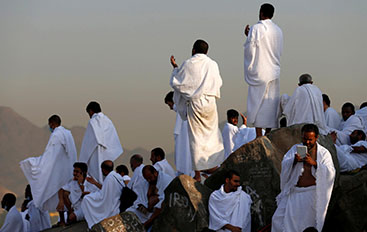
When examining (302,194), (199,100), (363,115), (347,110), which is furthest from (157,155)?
(363,115)

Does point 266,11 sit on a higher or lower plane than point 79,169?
higher

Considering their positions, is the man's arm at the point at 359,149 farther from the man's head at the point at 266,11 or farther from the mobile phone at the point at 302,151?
the mobile phone at the point at 302,151

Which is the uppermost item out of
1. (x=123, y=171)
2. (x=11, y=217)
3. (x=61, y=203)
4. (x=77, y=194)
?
(x=123, y=171)

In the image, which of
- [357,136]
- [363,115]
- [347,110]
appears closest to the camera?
[357,136]

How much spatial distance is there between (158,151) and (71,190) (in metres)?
2.16

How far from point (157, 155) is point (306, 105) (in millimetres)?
3035

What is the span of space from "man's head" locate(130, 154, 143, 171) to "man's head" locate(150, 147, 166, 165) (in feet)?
0.76

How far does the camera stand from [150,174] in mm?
13680

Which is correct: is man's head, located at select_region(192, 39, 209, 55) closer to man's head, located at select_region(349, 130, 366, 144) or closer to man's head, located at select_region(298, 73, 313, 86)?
man's head, located at select_region(298, 73, 313, 86)

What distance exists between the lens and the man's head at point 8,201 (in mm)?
16516

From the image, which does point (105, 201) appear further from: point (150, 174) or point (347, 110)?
point (347, 110)

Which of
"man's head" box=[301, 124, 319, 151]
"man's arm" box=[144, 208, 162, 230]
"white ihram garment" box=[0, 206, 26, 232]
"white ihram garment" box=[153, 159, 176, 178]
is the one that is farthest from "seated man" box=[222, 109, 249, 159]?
"man's head" box=[301, 124, 319, 151]

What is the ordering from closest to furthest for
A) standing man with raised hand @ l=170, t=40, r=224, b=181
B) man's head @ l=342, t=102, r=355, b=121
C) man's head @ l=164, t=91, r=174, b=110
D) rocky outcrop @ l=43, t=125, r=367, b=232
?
rocky outcrop @ l=43, t=125, r=367, b=232
standing man with raised hand @ l=170, t=40, r=224, b=181
man's head @ l=164, t=91, r=174, b=110
man's head @ l=342, t=102, r=355, b=121

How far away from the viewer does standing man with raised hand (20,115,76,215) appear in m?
16.6
